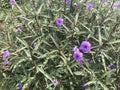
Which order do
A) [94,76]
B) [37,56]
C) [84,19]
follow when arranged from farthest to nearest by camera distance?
[84,19] → [37,56] → [94,76]

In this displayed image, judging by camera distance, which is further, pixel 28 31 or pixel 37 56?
pixel 28 31

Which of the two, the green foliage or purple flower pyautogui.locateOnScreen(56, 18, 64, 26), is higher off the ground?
purple flower pyautogui.locateOnScreen(56, 18, 64, 26)

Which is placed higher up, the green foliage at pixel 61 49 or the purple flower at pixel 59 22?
the purple flower at pixel 59 22

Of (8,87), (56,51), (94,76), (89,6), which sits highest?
(89,6)

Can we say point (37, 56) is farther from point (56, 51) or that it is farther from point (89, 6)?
point (89, 6)

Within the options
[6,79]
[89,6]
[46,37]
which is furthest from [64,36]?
[6,79]

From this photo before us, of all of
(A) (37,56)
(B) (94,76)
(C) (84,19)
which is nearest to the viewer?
(B) (94,76)

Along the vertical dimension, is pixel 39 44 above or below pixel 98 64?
above

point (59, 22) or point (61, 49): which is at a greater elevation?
point (59, 22)
